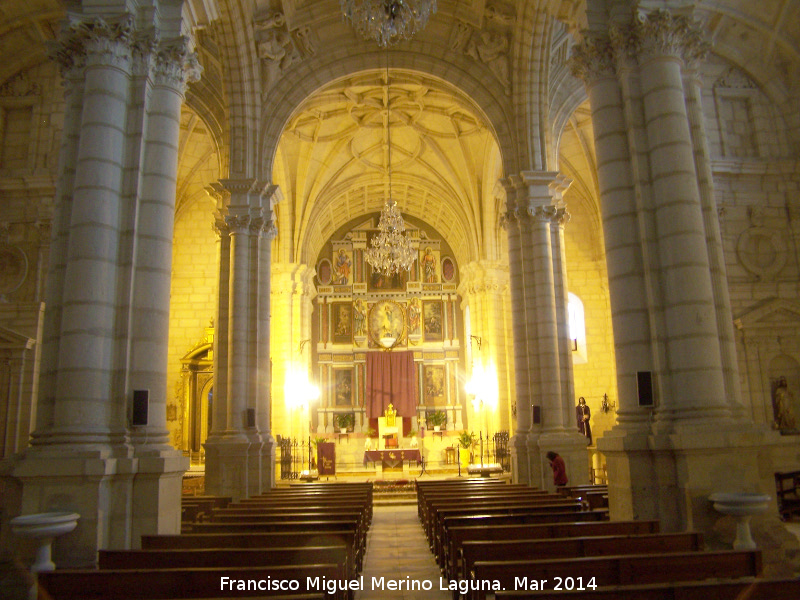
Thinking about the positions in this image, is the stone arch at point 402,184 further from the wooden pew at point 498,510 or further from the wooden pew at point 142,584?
the wooden pew at point 142,584

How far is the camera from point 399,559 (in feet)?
29.8

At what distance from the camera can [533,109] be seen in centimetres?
1573

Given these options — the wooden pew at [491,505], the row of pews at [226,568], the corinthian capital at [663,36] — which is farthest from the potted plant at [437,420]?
the corinthian capital at [663,36]

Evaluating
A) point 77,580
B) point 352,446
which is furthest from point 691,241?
point 352,446

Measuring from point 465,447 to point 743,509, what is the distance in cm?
1820

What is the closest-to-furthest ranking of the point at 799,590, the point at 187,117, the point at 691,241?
the point at 799,590
the point at 691,241
the point at 187,117

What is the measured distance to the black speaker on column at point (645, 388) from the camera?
7.55m

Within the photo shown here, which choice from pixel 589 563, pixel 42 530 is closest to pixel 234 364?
pixel 42 530

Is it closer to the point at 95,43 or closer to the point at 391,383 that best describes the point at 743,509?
the point at 95,43

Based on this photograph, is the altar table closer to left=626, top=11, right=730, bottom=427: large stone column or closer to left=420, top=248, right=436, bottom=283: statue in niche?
left=420, top=248, right=436, bottom=283: statue in niche

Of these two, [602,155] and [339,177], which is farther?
[339,177]

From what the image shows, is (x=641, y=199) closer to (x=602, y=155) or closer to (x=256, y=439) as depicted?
(x=602, y=155)

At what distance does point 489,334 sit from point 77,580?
21051 mm

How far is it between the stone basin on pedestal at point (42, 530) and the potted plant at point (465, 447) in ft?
61.6
